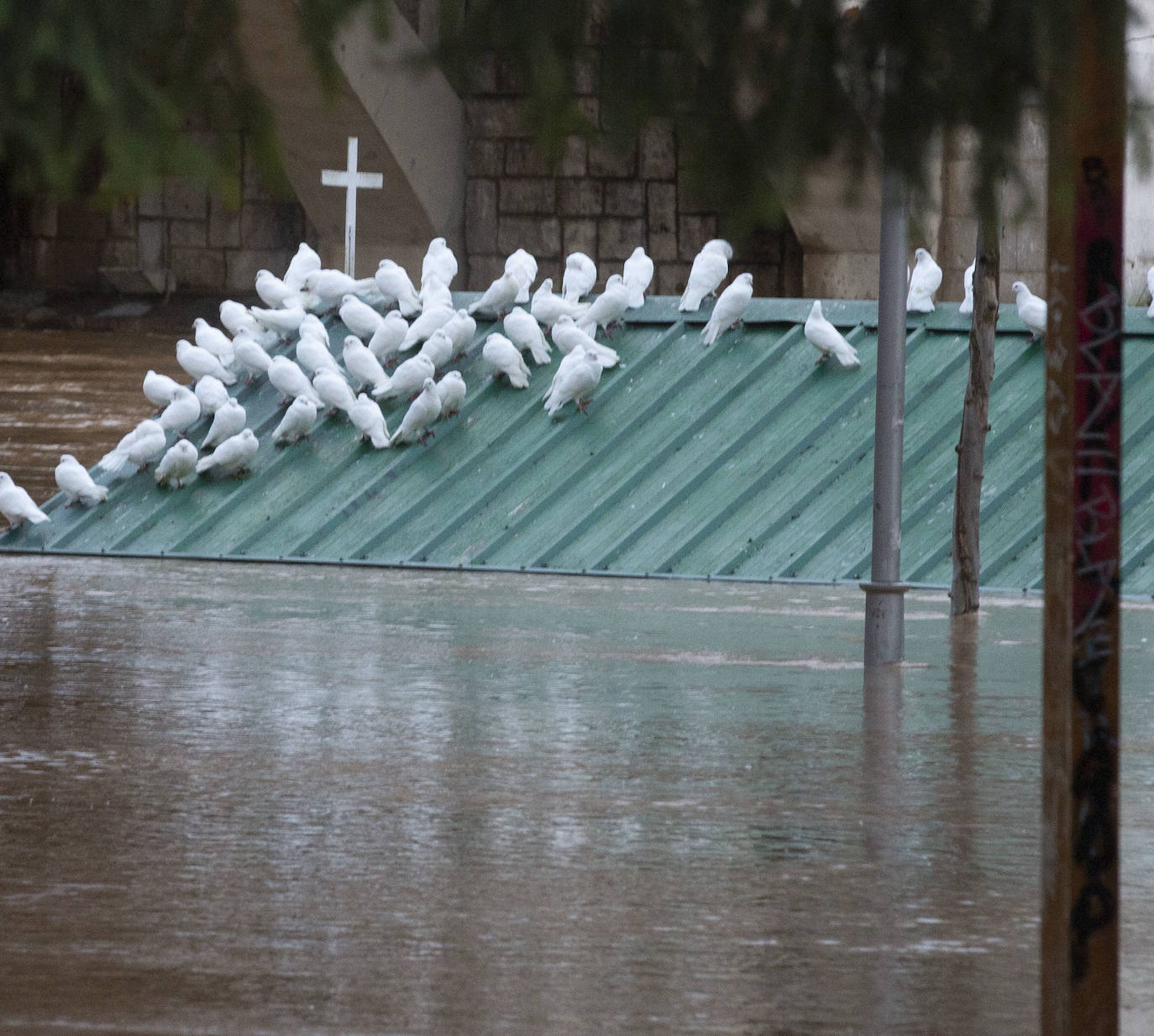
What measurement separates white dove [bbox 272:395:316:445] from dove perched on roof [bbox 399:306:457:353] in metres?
1.09

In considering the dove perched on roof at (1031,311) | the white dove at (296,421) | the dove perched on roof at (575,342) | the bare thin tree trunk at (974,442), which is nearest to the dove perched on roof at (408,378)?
the white dove at (296,421)

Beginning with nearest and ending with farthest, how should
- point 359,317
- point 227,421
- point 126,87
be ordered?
point 126,87, point 227,421, point 359,317

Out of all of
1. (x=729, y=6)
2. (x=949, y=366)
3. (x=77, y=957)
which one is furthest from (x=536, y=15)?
(x=949, y=366)

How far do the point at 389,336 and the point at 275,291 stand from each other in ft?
4.08

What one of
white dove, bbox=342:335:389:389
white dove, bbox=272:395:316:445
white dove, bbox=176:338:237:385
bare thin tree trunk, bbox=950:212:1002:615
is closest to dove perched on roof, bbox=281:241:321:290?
white dove, bbox=176:338:237:385

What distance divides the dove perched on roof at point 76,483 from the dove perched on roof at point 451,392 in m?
2.44

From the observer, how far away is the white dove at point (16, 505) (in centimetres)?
1557

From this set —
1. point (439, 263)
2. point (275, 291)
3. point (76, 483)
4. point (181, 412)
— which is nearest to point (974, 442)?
point (439, 263)

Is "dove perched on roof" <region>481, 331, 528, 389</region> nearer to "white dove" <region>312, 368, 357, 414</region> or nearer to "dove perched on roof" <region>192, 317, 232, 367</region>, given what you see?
"white dove" <region>312, 368, 357, 414</region>

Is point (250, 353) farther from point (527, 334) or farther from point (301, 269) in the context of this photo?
point (527, 334)

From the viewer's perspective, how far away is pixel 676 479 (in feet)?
49.4

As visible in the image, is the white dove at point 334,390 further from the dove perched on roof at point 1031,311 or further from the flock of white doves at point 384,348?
the dove perched on roof at point 1031,311

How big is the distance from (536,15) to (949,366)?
479 inches

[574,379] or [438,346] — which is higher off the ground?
[438,346]
